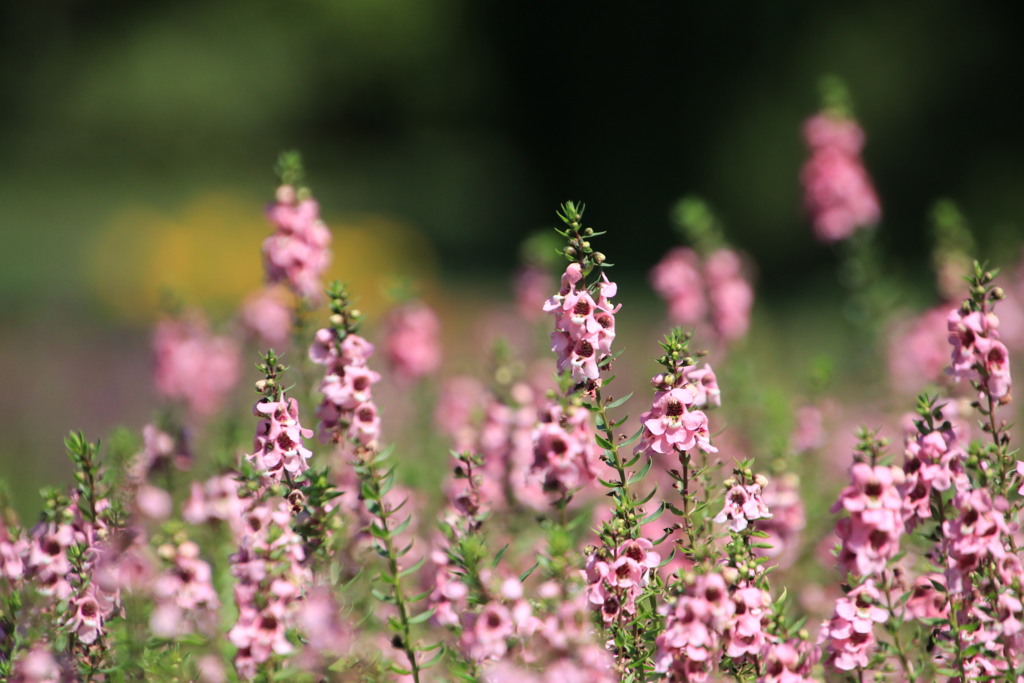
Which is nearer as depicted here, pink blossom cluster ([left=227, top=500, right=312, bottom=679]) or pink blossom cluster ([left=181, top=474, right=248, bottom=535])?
pink blossom cluster ([left=227, top=500, right=312, bottom=679])

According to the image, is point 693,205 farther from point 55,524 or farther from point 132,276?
point 132,276

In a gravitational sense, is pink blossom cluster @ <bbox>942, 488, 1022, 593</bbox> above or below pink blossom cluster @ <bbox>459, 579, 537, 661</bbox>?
above

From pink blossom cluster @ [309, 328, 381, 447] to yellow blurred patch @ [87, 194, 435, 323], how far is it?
14.4 metres

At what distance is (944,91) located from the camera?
19.3 meters

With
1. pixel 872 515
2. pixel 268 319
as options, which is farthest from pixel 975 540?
pixel 268 319

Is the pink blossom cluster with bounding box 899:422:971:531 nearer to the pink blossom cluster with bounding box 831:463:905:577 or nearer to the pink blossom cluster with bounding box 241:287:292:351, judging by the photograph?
the pink blossom cluster with bounding box 831:463:905:577

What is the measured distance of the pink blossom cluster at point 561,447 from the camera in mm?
3209

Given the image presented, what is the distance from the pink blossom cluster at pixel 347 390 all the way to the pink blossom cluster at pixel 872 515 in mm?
1304

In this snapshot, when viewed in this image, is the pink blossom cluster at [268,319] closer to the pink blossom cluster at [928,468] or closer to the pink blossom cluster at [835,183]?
the pink blossom cluster at [835,183]

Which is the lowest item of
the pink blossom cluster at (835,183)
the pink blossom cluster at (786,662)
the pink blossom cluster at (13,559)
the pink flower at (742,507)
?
the pink blossom cluster at (786,662)

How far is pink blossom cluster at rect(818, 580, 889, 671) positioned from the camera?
2.85 meters

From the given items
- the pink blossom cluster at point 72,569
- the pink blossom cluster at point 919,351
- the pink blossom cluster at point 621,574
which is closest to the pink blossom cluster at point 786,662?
the pink blossom cluster at point 621,574

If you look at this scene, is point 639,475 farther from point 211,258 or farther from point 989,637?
point 211,258

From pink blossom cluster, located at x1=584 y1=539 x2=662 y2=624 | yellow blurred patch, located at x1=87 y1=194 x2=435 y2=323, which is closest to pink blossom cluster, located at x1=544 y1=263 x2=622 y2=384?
pink blossom cluster, located at x1=584 y1=539 x2=662 y2=624
